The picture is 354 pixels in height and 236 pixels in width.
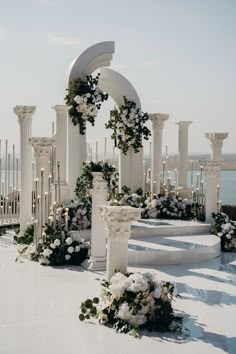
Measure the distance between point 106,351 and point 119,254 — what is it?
1.27 m

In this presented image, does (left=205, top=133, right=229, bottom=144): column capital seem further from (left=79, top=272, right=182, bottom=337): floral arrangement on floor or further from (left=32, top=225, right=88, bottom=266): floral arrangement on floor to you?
(left=79, top=272, right=182, bottom=337): floral arrangement on floor

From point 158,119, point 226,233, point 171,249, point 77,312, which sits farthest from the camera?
point 158,119

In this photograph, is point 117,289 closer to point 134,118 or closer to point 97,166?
point 97,166

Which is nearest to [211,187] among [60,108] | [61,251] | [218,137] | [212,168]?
[212,168]

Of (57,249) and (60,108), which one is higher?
(60,108)

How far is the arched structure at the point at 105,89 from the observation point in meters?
9.55

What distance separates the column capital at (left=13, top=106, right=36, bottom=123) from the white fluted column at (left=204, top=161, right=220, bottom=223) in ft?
11.6

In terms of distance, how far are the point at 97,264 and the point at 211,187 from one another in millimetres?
3529

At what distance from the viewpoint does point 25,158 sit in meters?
10.1

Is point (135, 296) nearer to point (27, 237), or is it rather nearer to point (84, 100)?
point (84, 100)

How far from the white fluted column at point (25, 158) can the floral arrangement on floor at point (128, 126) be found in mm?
1671

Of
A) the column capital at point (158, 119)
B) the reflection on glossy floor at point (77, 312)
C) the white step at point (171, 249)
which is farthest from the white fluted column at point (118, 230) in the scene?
the column capital at point (158, 119)

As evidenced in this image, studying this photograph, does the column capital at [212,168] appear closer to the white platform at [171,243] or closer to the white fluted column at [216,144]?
the white fluted column at [216,144]

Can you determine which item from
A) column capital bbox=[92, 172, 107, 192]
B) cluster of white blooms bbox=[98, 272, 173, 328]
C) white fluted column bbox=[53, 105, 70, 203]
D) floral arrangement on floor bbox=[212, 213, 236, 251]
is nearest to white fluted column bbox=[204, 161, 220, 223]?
floral arrangement on floor bbox=[212, 213, 236, 251]
